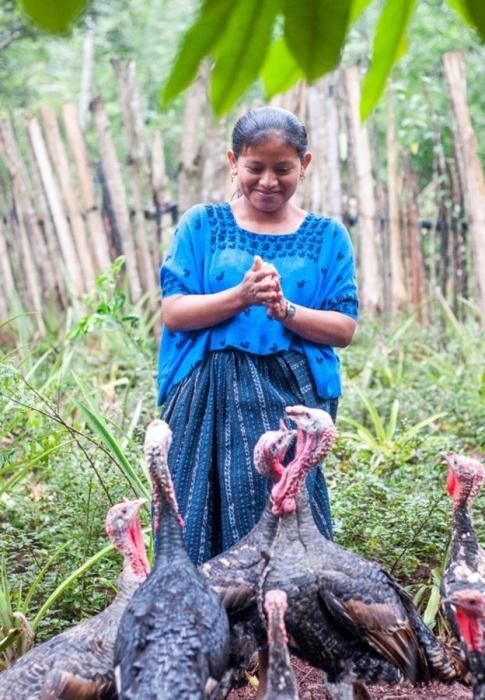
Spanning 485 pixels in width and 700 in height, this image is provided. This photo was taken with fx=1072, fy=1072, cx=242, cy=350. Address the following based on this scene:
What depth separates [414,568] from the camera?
4.64 m

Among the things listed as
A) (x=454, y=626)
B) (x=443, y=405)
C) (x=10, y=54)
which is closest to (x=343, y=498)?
(x=454, y=626)

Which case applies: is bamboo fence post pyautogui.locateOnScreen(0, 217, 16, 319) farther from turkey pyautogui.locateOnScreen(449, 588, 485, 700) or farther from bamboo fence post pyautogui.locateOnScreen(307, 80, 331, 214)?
turkey pyautogui.locateOnScreen(449, 588, 485, 700)

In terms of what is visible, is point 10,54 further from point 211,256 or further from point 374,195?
point 211,256

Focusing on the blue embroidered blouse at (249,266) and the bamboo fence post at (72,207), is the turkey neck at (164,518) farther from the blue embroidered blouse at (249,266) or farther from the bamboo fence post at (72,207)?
the bamboo fence post at (72,207)

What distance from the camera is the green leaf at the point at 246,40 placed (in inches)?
38.9

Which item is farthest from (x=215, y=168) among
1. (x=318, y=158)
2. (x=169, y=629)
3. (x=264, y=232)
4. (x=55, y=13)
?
(x=55, y=13)

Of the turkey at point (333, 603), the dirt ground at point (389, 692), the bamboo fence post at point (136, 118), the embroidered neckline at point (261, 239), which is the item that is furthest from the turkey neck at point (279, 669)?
the bamboo fence post at point (136, 118)

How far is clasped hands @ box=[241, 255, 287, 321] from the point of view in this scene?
130 inches

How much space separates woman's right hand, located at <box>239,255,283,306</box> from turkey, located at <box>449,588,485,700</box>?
1.06m

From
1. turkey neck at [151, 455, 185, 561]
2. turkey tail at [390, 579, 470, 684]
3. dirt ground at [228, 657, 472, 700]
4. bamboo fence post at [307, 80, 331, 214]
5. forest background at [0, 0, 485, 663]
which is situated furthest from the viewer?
bamboo fence post at [307, 80, 331, 214]

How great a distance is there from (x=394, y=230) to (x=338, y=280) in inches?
177

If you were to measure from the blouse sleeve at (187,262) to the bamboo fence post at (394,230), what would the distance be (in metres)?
4.57

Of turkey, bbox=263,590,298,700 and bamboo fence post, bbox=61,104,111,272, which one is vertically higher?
bamboo fence post, bbox=61,104,111,272

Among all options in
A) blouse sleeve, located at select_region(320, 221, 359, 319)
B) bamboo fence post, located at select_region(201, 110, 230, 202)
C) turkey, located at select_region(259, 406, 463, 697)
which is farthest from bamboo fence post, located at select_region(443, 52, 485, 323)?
turkey, located at select_region(259, 406, 463, 697)
